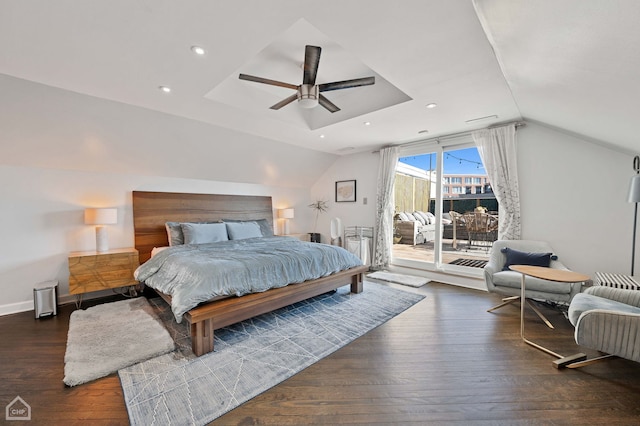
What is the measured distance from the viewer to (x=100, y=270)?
3.37 metres

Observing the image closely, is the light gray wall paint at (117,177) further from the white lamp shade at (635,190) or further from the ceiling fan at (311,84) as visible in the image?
the ceiling fan at (311,84)

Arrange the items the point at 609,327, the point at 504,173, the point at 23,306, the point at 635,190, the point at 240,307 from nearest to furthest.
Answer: the point at 609,327 < the point at 240,307 < the point at 635,190 < the point at 23,306 < the point at 504,173

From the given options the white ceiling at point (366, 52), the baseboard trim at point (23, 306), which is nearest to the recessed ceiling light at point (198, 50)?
the white ceiling at point (366, 52)

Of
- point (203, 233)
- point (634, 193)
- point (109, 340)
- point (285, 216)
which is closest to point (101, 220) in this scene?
point (203, 233)

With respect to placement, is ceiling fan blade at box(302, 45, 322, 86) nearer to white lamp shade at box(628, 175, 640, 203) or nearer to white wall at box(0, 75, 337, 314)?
white wall at box(0, 75, 337, 314)

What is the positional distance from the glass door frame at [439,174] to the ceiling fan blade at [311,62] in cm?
309

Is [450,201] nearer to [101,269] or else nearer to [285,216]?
[285,216]

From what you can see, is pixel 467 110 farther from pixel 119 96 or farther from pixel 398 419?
pixel 119 96

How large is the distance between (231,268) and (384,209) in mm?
3463

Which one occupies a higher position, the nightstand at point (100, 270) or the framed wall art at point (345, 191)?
the framed wall art at point (345, 191)

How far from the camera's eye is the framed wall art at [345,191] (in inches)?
229

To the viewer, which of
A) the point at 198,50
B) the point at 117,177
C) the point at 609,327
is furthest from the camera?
the point at 117,177

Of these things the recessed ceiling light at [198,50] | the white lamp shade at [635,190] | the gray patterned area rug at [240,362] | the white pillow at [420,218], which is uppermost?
the recessed ceiling light at [198,50]

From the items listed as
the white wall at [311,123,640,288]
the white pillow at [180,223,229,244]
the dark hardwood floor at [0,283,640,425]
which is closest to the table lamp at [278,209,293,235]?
the white pillow at [180,223,229,244]
